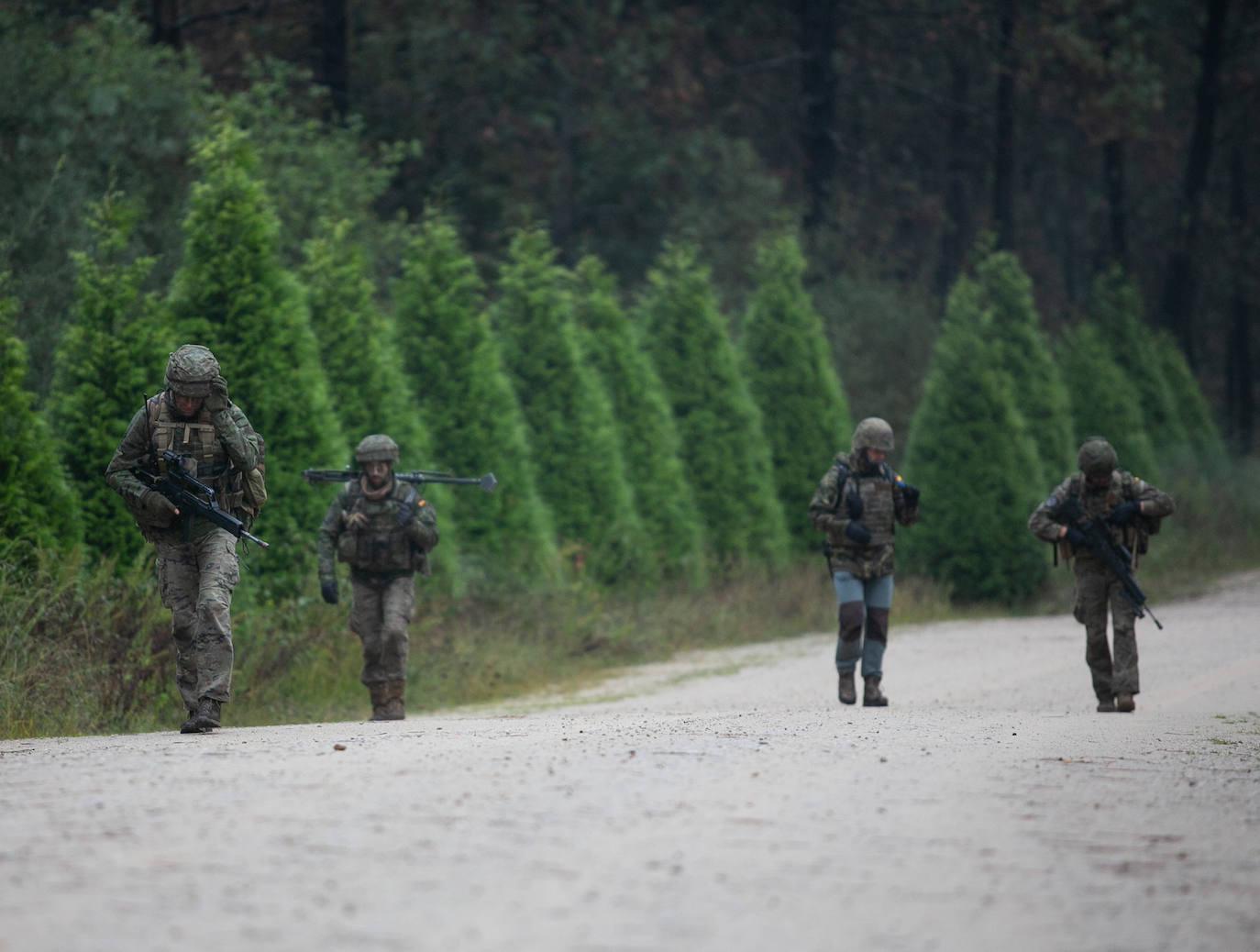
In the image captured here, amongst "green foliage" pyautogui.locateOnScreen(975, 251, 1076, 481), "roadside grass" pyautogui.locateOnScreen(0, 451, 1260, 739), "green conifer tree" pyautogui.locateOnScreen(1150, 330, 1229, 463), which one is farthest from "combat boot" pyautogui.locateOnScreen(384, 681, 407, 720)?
"green conifer tree" pyautogui.locateOnScreen(1150, 330, 1229, 463)

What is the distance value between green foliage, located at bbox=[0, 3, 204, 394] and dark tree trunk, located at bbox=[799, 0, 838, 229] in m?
19.1

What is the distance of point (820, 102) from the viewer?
38.7m

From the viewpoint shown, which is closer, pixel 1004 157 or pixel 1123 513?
pixel 1123 513

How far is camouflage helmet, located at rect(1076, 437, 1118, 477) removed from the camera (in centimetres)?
1180

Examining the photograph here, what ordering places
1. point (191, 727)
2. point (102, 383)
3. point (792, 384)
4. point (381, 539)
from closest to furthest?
1. point (191, 727)
2. point (381, 539)
3. point (102, 383)
4. point (792, 384)

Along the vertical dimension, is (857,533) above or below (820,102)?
below

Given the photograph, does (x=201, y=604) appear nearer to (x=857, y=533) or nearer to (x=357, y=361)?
(x=857, y=533)

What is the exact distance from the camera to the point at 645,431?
907 inches

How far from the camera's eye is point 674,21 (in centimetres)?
3925

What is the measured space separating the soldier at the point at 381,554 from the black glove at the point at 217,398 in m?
2.09

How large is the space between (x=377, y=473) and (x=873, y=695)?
153 inches

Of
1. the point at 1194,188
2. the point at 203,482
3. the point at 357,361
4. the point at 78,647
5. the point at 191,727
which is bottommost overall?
the point at 191,727

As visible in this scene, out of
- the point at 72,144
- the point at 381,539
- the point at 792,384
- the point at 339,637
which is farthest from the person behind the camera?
the point at 792,384

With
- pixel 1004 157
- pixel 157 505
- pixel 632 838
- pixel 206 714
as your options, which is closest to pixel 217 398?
pixel 157 505
